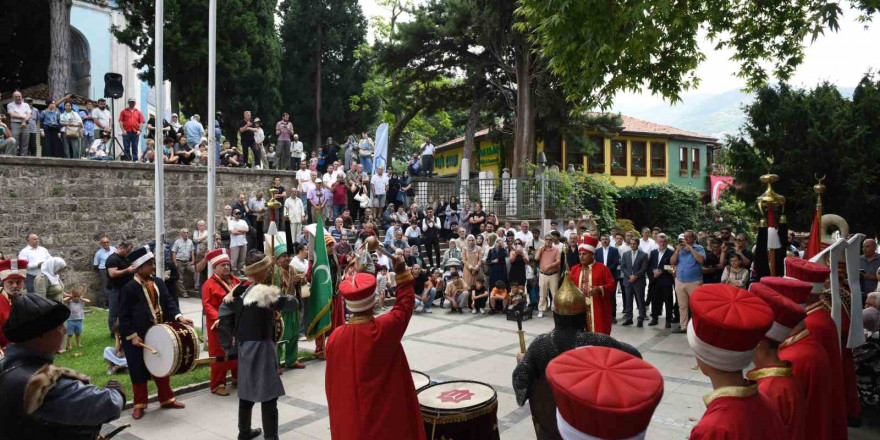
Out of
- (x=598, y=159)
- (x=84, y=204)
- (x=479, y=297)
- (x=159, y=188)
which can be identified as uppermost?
(x=598, y=159)

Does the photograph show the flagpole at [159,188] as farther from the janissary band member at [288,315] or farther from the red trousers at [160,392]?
the red trousers at [160,392]

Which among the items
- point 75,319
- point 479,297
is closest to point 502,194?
point 479,297

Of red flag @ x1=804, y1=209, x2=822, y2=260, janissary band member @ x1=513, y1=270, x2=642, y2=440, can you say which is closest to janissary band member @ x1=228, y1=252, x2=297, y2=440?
janissary band member @ x1=513, y1=270, x2=642, y2=440

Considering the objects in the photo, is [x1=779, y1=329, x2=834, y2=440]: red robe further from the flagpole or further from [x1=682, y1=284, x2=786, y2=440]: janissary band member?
the flagpole

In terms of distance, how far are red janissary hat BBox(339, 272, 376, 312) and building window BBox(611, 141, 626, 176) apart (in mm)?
34455

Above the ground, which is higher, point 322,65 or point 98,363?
point 322,65

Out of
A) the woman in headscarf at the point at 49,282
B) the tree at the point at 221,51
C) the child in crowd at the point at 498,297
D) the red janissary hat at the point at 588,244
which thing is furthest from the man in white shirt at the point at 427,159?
the red janissary hat at the point at 588,244

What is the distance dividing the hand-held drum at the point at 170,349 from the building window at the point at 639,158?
34.4 metres

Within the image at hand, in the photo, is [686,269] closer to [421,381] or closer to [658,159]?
[421,381]

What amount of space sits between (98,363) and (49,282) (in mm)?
2198

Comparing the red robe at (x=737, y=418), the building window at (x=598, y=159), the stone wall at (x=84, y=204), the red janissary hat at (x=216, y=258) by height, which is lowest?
the red robe at (x=737, y=418)

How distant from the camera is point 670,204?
3306 cm

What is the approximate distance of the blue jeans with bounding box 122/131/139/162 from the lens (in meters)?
16.9

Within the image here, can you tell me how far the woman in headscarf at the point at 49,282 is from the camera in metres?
9.78
